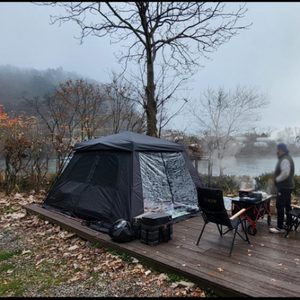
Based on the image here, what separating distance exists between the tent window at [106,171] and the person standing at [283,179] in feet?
9.05

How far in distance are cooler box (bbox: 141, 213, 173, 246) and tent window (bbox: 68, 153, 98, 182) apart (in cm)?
202

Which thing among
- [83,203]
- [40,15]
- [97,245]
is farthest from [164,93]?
[97,245]

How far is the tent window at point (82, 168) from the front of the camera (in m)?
4.84

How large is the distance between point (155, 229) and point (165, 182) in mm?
1607

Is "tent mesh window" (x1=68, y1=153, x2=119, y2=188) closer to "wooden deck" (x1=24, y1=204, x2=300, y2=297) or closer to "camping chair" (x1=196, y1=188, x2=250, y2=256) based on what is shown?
"wooden deck" (x1=24, y1=204, x2=300, y2=297)

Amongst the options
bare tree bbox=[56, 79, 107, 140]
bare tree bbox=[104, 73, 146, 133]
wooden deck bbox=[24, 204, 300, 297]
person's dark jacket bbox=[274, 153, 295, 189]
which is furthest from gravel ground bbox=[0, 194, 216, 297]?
bare tree bbox=[104, 73, 146, 133]

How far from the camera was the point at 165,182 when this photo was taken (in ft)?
15.7

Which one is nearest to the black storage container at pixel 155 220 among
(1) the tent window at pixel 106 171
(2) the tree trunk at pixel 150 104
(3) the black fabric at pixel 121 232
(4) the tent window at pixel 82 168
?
(3) the black fabric at pixel 121 232

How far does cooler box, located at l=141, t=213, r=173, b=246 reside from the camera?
327 cm

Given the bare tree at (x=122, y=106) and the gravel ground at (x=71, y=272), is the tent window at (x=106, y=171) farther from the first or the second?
the bare tree at (x=122, y=106)

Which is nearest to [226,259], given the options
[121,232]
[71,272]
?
[121,232]

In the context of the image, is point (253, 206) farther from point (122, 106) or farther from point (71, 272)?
point (122, 106)

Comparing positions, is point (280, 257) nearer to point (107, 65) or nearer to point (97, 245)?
point (97, 245)

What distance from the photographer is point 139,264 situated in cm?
294
